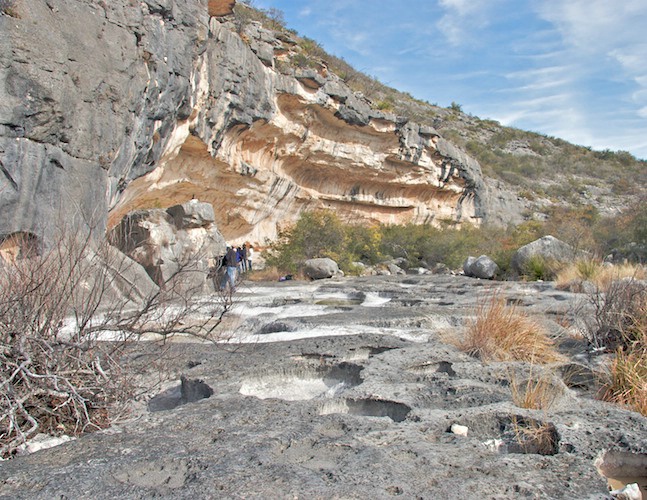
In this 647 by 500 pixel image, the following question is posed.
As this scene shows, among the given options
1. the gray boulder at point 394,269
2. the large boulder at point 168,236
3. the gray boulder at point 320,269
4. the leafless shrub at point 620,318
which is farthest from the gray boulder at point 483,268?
the leafless shrub at point 620,318

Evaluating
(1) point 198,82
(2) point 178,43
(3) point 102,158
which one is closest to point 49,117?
(3) point 102,158

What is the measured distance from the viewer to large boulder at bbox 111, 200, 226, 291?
10969 millimetres

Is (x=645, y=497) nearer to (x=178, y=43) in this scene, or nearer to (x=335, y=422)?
(x=335, y=422)

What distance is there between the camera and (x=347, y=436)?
260 cm

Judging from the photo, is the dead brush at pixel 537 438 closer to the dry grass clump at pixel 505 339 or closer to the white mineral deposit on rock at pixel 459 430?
the white mineral deposit on rock at pixel 459 430

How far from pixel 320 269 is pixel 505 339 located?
450 inches

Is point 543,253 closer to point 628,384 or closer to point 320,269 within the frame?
point 320,269

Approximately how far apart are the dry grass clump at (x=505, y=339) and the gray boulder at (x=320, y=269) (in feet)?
36.4

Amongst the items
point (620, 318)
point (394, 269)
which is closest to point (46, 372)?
point (620, 318)

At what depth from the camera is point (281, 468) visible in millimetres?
2189

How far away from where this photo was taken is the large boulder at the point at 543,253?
14.6 metres

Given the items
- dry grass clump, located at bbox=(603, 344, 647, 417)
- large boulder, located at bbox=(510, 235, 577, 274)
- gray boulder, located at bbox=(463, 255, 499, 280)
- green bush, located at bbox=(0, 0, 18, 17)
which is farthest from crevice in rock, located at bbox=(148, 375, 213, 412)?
gray boulder, located at bbox=(463, 255, 499, 280)

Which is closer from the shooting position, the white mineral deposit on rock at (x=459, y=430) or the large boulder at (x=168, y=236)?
the white mineral deposit on rock at (x=459, y=430)

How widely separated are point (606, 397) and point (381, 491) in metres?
2.25
